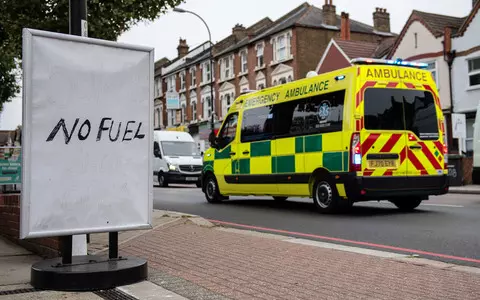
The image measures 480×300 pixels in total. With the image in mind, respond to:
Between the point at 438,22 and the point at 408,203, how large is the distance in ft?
65.5

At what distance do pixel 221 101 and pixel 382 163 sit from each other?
3742 centimetres

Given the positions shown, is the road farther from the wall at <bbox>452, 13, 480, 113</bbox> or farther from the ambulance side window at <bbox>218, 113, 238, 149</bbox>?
the wall at <bbox>452, 13, 480, 113</bbox>

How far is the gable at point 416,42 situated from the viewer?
92.5ft

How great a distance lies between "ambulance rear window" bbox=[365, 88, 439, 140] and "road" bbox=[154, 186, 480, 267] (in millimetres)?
1648

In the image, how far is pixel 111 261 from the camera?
16.6 ft

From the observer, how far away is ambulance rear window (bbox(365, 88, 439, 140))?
34.3 ft

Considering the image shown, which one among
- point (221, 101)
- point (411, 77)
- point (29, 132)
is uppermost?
point (221, 101)

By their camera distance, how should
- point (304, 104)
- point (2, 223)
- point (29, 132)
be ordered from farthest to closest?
1. point (304, 104)
2. point (2, 223)
3. point (29, 132)

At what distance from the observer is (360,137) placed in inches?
404

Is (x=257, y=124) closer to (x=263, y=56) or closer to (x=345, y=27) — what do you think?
(x=345, y=27)

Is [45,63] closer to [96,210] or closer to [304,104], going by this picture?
[96,210]

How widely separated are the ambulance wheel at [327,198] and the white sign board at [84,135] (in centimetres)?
621

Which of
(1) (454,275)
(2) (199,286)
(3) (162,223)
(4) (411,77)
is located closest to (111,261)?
(2) (199,286)

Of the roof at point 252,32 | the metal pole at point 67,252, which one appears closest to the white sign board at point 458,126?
the metal pole at point 67,252
